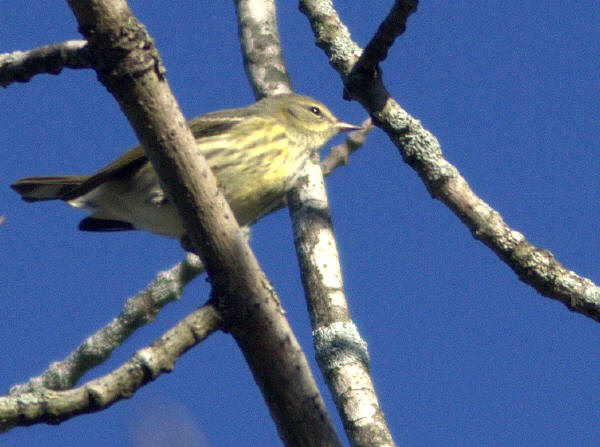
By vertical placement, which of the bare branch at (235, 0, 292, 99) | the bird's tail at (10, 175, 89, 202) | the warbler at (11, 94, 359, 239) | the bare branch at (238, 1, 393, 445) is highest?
the bare branch at (235, 0, 292, 99)

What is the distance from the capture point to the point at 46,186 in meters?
7.11

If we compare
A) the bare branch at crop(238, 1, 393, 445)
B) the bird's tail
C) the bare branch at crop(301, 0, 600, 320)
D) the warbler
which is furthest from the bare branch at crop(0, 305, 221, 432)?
the bird's tail

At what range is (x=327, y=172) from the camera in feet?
24.2

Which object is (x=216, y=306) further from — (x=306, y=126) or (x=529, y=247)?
→ (x=306, y=126)

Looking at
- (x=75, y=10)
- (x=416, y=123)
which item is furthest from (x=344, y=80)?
(x=75, y=10)

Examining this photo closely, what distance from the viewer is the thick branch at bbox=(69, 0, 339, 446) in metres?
3.35

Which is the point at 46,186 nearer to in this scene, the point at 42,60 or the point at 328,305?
the point at 328,305

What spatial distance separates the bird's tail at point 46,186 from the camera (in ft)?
23.2

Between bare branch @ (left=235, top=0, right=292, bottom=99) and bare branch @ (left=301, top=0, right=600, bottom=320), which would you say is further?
bare branch @ (left=235, top=0, right=292, bottom=99)

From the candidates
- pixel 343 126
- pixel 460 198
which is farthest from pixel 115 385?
pixel 343 126

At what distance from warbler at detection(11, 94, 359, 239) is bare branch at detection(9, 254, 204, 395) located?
Result: 34cm

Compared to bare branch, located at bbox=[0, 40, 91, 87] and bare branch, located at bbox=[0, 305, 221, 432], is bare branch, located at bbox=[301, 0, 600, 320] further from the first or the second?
bare branch, located at bbox=[0, 40, 91, 87]

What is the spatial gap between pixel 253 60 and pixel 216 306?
4397 millimetres

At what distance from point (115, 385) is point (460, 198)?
2.40 m
